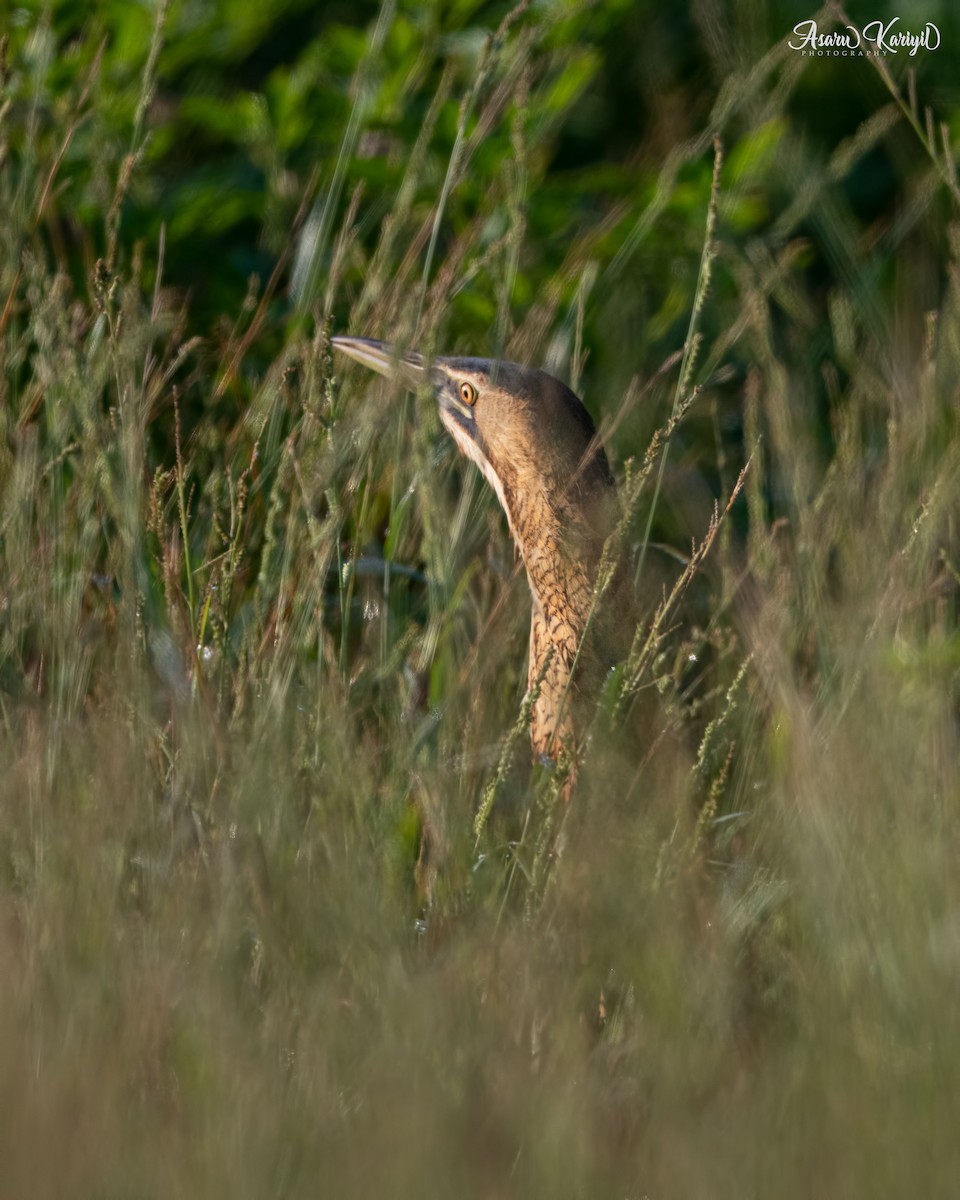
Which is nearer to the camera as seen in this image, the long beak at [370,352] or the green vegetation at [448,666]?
the green vegetation at [448,666]

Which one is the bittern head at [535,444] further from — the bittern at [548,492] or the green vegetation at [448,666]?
the green vegetation at [448,666]

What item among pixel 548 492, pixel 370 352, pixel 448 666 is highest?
→ pixel 370 352

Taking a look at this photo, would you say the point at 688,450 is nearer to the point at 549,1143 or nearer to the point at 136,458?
the point at 136,458

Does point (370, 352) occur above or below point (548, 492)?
above

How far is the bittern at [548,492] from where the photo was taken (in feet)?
9.63

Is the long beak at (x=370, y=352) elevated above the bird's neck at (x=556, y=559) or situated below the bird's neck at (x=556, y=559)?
above

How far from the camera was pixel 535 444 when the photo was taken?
3.00 m

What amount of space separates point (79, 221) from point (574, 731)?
1.54 meters

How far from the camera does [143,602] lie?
236 centimetres

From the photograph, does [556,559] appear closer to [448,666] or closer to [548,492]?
[548,492]

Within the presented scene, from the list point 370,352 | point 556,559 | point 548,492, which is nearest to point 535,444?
point 548,492

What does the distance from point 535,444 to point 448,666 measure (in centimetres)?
55

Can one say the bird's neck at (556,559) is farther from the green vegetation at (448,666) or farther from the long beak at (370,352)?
the long beak at (370,352)

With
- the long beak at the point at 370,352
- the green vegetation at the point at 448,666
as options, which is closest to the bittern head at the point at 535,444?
the long beak at the point at 370,352
